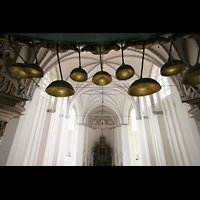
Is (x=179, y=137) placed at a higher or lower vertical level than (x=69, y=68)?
lower

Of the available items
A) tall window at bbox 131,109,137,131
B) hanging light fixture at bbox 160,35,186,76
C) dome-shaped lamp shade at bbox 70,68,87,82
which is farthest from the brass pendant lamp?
tall window at bbox 131,109,137,131

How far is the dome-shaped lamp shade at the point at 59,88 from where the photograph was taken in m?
2.20

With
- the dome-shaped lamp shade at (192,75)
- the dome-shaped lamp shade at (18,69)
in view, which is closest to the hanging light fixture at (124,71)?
the dome-shaped lamp shade at (192,75)

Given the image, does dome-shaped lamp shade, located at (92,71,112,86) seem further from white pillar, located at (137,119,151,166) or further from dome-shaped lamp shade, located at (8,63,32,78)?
white pillar, located at (137,119,151,166)

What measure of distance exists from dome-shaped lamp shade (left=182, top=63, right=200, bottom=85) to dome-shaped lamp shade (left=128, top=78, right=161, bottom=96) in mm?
530

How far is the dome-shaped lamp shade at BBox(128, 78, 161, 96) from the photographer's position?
2.09 m

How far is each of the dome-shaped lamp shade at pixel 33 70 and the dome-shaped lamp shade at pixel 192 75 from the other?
2.95 metres

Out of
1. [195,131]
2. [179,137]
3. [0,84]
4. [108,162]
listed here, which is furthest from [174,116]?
[108,162]

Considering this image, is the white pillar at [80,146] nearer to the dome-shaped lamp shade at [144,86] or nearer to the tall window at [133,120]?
the tall window at [133,120]

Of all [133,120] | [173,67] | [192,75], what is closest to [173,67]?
[173,67]

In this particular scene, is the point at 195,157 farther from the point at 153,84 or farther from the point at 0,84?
the point at 0,84

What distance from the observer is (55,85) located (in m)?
2.18
